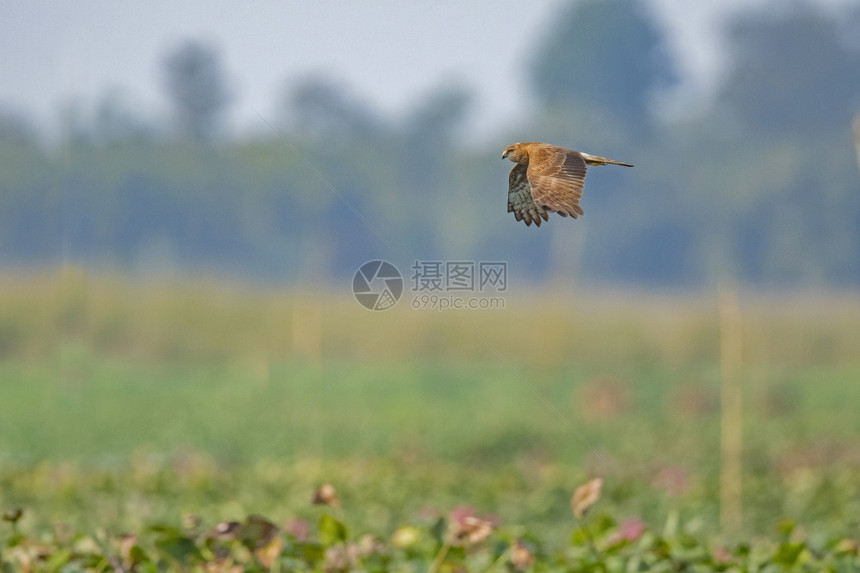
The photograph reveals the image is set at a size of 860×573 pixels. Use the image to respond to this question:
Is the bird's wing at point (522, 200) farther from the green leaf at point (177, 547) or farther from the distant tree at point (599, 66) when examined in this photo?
the distant tree at point (599, 66)

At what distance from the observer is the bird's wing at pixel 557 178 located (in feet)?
3.23

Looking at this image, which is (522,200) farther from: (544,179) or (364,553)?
(364,553)

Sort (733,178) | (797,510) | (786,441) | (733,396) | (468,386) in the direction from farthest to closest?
(733,178) → (468,386) → (786,441) → (797,510) → (733,396)

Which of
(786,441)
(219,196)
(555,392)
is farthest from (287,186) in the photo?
(786,441)

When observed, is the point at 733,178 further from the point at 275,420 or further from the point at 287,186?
the point at 275,420

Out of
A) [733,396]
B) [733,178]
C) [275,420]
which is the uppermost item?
[733,178]

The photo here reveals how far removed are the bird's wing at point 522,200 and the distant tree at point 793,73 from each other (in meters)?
28.4

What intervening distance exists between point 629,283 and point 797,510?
676 inches

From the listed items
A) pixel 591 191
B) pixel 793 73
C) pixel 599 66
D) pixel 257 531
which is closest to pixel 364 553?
pixel 257 531

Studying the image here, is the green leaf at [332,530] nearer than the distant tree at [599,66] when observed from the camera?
Yes

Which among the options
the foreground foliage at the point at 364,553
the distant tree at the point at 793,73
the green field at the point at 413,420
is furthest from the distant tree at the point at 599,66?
the foreground foliage at the point at 364,553

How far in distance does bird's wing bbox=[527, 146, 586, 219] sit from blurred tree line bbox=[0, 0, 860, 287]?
1564 cm

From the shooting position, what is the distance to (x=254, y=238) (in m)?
22.3

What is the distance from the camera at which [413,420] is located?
998 cm
